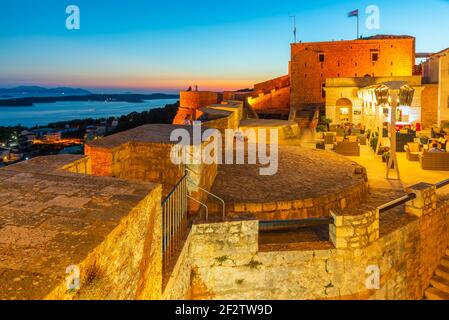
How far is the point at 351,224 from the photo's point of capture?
584 centimetres

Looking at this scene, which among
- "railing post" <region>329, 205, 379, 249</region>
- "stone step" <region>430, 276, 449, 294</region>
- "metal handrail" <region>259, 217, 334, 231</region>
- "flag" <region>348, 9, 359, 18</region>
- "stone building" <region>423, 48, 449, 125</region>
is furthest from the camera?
"flag" <region>348, 9, 359, 18</region>

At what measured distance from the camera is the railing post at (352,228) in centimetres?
580

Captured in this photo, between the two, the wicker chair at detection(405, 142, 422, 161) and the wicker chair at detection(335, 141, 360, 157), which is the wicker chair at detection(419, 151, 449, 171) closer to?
the wicker chair at detection(405, 142, 422, 161)

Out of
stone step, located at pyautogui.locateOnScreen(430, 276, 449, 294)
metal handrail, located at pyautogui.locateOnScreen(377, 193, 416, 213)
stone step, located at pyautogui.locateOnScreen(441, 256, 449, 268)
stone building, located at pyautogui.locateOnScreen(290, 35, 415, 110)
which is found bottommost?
stone step, located at pyautogui.locateOnScreen(430, 276, 449, 294)

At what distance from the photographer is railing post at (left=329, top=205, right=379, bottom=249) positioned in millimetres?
5805

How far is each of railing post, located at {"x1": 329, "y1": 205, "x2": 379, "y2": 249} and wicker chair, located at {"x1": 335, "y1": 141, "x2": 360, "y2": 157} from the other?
29.1ft

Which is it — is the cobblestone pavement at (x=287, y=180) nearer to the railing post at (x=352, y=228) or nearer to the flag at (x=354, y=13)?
the railing post at (x=352, y=228)

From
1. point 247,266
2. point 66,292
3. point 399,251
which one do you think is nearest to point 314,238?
point 247,266

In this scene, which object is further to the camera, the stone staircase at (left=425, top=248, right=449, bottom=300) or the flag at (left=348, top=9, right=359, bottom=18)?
the flag at (left=348, top=9, right=359, bottom=18)

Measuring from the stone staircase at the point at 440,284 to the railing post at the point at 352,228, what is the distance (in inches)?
103

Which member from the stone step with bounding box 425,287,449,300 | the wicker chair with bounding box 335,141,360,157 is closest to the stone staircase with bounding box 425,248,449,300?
the stone step with bounding box 425,287,449,300

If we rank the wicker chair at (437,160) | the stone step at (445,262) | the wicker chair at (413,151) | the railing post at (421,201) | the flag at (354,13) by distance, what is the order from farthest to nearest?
1. the flag at (354,13)
2. the wicker chair at (413,151)
3. the wicker chair at (437,160)
4. the stone step at (445,262)
5. the railing post at (421,201)

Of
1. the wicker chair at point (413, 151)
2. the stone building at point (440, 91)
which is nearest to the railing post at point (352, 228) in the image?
the wicker chair at point (413, 151)

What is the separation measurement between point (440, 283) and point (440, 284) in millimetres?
29
